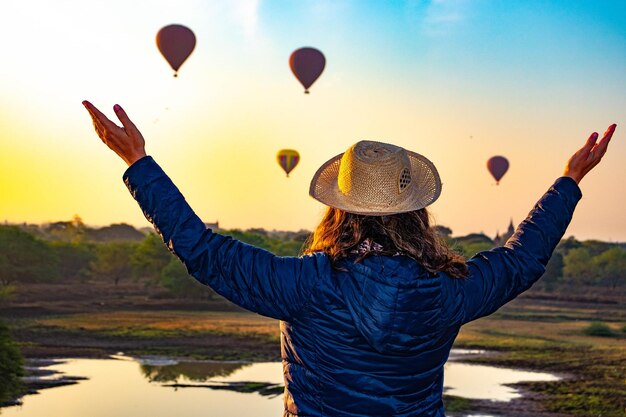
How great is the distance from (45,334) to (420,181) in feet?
139

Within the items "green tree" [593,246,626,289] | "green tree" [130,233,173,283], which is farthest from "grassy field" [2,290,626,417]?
"green tree" [593,246,626,289]

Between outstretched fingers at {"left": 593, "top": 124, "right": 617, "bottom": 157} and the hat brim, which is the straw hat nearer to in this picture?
the hat brim

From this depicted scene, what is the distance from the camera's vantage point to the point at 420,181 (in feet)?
8.04

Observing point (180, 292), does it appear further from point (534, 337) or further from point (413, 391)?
point (413, 391)

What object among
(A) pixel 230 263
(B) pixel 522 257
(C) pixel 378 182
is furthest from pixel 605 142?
(A) pixel 230 263

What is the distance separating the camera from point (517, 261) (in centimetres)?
252

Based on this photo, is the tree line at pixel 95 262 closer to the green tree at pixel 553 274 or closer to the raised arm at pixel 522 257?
the green tree at pixel 553 274

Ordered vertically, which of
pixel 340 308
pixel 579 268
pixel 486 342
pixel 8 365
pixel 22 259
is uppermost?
pixel 579 268

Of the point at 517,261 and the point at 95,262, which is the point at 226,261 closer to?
the point at 517,261

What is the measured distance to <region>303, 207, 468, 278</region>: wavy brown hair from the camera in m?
2.30

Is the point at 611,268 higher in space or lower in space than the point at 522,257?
higher

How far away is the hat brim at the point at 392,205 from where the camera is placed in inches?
91.7

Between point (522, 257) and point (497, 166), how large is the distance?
1850 inches

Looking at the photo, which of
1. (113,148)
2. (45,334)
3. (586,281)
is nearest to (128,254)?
(45,334)
